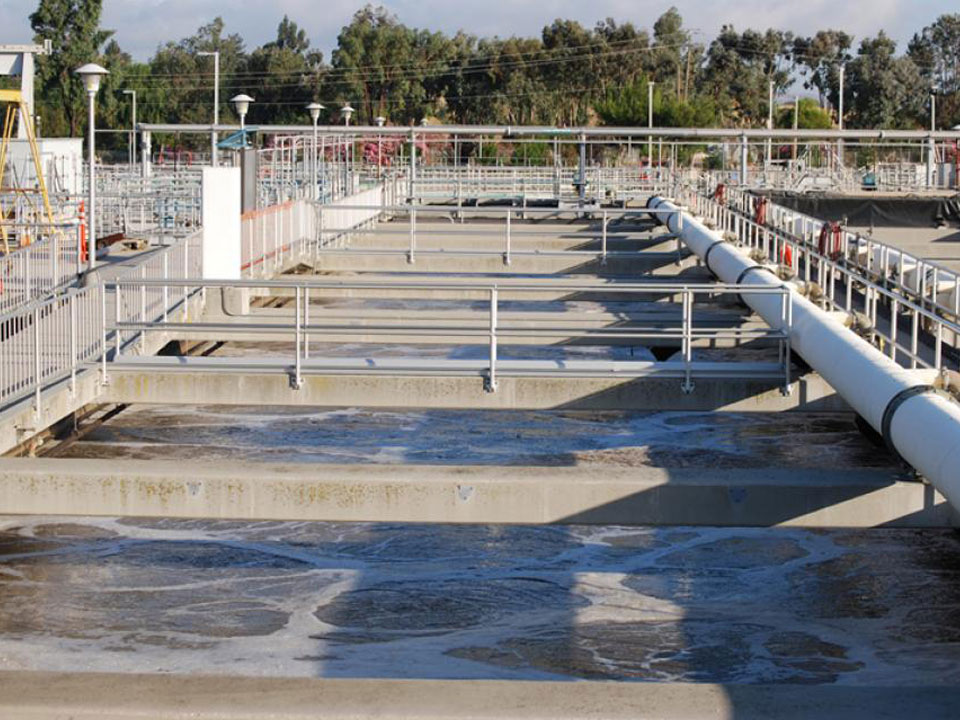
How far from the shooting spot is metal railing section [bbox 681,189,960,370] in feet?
53.4

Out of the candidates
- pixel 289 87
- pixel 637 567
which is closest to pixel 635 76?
pixel 289 87

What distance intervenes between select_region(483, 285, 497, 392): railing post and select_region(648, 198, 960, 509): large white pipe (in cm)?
299

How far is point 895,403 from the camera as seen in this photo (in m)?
11.9

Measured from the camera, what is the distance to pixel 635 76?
121 metres

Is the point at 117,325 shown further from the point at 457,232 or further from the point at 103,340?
the point at 457,232

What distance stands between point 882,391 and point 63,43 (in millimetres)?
88870

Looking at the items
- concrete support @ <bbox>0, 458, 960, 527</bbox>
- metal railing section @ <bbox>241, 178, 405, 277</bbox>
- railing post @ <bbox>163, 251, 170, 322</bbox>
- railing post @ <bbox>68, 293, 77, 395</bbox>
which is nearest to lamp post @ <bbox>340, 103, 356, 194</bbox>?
metal railing section @ <bbox>241, 178, 405, 277</bbox>

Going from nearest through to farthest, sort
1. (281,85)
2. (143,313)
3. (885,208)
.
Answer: (143,313)
(885,208)
(281,85)

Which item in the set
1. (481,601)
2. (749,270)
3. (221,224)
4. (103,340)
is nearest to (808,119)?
(749,270)

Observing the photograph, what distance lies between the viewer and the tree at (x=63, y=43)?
9325 cm

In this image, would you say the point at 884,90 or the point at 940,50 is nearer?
the point at 884,90

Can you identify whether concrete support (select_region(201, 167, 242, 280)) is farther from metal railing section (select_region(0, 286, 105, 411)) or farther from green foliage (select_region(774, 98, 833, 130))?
green foliage (select_region(774, 98, 833, 130))

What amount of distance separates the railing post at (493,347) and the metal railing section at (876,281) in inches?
145

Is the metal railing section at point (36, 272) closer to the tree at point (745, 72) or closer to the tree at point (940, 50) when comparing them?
the tree at point (745, 72)
